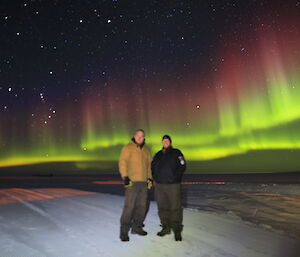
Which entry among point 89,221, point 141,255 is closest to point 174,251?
point 141,255

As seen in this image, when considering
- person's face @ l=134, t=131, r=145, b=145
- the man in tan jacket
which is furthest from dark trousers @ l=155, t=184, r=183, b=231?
person's face @ l=134, t=131, r=145, b=145

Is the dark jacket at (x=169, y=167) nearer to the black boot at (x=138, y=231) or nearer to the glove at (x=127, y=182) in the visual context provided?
the glove at (x=127, y=182)

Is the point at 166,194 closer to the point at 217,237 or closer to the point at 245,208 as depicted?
the point at 217,237

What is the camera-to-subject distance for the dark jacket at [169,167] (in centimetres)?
546

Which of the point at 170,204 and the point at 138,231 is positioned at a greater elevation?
the point at 170,204

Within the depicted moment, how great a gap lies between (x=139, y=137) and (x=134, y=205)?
3.72ft

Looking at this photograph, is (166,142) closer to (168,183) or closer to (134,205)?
(168,183)

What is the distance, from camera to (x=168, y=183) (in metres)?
5.47

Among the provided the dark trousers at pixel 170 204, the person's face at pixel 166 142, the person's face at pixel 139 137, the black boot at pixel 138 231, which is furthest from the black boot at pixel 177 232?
the person's face at pixel 139 137

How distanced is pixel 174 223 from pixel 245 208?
5933 millimetres

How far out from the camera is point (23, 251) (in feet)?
15.0

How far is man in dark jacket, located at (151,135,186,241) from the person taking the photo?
214 inches

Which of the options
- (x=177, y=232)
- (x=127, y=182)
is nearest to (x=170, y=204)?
(x=177, y=232)

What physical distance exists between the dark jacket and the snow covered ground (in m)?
0.95
